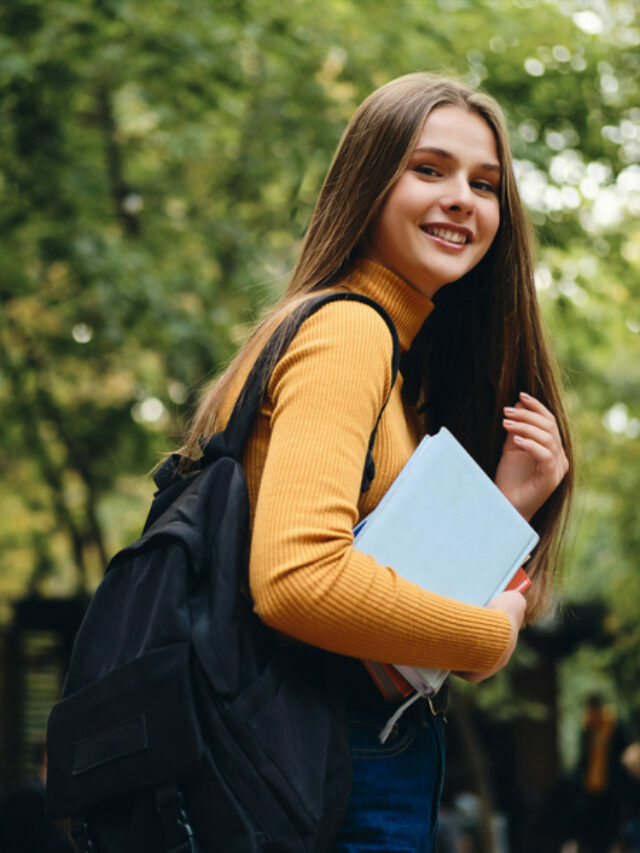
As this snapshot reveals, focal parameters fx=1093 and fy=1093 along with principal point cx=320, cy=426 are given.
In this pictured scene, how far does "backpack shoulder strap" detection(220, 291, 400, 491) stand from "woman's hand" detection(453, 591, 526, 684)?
0.28 metres

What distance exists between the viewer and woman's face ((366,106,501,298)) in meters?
1.83

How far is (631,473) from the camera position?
30.8ft

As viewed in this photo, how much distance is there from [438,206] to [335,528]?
0.66 meters

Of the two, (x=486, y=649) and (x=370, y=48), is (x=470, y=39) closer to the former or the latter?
(x=370, y=48)

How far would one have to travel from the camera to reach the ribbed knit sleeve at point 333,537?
142 cm

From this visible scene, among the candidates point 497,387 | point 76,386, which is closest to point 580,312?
point 76,386

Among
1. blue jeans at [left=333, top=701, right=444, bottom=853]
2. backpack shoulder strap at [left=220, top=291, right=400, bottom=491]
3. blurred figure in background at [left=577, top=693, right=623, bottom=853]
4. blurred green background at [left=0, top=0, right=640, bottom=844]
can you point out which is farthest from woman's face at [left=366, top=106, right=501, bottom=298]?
blurred figure in background at [left=577, top=693, right=623, bottom=853]

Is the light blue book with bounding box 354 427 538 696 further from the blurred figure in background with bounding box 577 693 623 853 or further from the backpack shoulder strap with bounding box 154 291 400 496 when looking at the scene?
the blurred figure in background with bounding box 577 693 623 853

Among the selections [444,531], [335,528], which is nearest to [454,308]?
[444,531]

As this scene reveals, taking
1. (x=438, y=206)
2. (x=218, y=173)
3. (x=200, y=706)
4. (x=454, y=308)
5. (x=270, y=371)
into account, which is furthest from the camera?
(x=218, y=173)

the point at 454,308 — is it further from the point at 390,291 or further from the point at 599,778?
the point at 599,778

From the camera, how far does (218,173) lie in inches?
360

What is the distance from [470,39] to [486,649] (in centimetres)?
603

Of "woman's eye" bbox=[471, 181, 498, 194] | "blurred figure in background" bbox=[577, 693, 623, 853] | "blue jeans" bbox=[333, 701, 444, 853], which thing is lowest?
"blurred figure in background" bbox=[577, 693, 623, 853]
